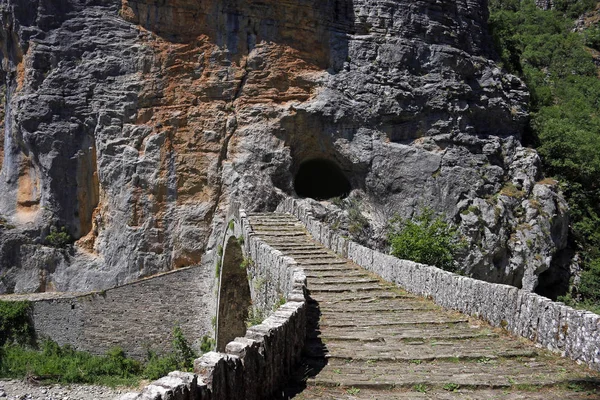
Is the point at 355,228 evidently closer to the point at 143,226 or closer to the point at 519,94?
the point at 143,226

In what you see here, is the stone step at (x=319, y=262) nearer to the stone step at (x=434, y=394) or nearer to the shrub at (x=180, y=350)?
the stone step at (x=434, y=394)

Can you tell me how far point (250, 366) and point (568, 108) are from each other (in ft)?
130

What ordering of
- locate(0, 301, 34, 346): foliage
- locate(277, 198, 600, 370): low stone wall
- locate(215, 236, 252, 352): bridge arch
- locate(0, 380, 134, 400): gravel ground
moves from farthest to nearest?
locate(0, 301, 34, 346): foliage < locate(215, 236, 252, 352): bridge arch < locate(0, 380, 134, 400): gravel ground < locate(277, 198, 600, 370): low stone wall

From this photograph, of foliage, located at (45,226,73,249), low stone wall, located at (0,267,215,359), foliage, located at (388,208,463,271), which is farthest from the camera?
foliage, located at (45,226,73,249)

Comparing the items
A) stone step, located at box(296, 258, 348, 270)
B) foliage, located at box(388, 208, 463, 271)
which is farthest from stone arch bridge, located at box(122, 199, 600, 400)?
foliage, located at box(388, 208, 463, 271)

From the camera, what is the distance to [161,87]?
29484mm

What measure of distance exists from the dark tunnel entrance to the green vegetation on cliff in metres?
11.8

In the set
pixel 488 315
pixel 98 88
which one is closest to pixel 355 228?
pixel 98 88

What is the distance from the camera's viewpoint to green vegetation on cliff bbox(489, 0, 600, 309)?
31.0 meters

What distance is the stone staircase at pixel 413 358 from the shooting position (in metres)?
6.31

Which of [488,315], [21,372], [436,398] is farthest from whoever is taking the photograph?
[21,372]

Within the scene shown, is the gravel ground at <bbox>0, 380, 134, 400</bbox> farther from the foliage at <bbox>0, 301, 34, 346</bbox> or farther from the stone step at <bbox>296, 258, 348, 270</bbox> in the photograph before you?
the stone step at <bbox>296, 258, 348, 270</bbox>

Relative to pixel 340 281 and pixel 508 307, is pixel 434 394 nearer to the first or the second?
pixel 508 307

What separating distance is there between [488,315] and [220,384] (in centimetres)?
549
